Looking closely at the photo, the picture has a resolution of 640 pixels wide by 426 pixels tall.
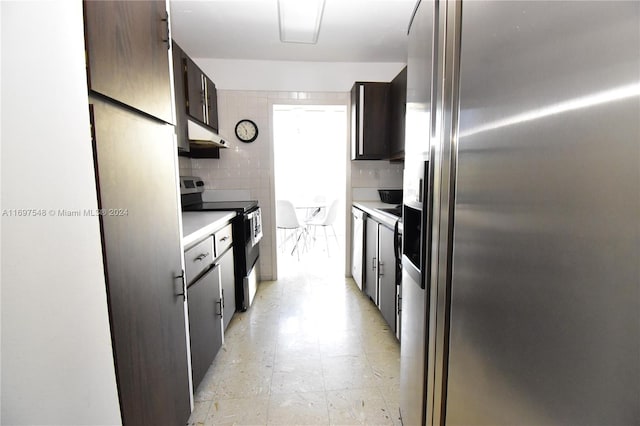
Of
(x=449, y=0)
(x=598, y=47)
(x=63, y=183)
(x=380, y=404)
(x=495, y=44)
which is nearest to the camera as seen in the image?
(x=598, y=47)

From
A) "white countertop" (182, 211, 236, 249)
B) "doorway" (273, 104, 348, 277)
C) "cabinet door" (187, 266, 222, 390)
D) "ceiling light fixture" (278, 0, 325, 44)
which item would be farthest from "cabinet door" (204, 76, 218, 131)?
"doorway" (273, 104, 348, 277)

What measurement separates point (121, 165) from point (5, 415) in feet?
2.03

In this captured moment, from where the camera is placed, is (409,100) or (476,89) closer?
(476,89)

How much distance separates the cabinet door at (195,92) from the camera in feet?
7.59

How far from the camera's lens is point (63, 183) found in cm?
68

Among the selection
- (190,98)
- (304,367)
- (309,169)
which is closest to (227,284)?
(304,367)

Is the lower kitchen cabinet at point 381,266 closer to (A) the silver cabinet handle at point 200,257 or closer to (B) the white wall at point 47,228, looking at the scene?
(A) the silver cabinet handle at point 200,257

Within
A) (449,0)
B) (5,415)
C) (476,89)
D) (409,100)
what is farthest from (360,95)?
(5,415)

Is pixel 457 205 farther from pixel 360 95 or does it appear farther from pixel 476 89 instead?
pixel 360 95

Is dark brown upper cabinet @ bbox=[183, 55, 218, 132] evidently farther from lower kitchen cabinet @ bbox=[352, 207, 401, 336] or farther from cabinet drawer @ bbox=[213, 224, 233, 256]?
lower kitchen cabinet @ bbox=[352, 207, 401, 336]

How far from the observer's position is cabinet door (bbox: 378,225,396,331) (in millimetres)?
2005

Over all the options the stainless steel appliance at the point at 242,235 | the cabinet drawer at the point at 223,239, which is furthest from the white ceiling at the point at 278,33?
the cabinet drawer at the point at 223,239

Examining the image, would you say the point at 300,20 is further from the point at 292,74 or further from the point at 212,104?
the point at 212,104

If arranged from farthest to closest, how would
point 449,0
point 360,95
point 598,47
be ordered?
1. point 360,95
2. point 449,0
3. point 598,47
